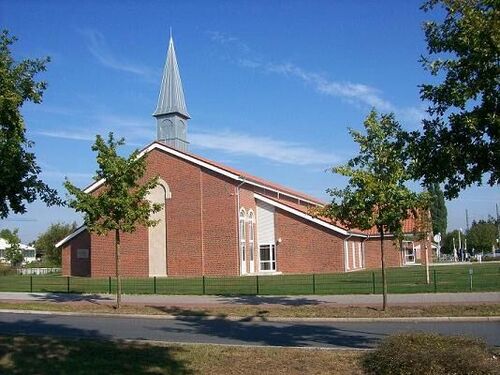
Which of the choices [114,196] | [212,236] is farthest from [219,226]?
[114,196]

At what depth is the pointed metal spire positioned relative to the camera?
49438 mm

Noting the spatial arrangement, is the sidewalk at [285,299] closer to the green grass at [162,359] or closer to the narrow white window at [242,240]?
the green grass at [162,359]

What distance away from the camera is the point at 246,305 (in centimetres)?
2038

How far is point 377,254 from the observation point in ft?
174

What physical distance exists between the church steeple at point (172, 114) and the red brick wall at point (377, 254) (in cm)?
1775

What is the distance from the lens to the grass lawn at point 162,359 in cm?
870

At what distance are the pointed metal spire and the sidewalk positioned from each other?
2614 centimetres

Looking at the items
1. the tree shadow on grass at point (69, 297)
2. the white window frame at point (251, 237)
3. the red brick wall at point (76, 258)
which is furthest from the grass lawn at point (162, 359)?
the red brick wall at point (76, 258)

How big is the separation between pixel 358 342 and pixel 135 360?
4.97 m

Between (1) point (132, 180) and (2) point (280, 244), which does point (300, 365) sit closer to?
(1) point (132, 180)

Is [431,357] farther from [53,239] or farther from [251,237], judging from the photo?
[53,239]

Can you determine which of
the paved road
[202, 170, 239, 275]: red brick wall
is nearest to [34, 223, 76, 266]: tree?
[202, 170, 239, 275]: red brick wall

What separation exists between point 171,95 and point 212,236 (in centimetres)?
1440

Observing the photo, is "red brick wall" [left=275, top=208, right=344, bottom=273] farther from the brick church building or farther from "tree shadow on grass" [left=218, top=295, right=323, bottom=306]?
"tree shadow on grass" [left=218, top=295, right=323, bottom=306]
